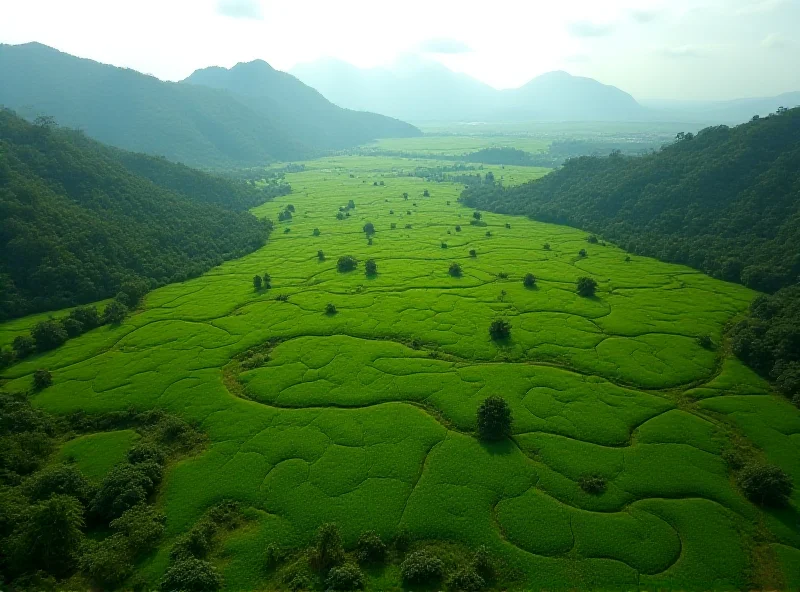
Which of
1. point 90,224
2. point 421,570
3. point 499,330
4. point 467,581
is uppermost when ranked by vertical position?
point 90,224

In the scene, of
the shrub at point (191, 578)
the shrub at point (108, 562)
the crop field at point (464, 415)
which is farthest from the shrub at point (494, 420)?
the shrub at point (108, 562)

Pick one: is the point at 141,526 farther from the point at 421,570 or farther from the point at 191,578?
the point at 421,570

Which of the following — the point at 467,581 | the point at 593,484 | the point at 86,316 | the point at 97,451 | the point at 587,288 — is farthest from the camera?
the point at 587,288

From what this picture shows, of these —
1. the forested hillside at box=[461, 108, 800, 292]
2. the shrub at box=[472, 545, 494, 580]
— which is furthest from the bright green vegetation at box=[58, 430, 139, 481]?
the forested hillside at box=[461, 108, 800, 292]

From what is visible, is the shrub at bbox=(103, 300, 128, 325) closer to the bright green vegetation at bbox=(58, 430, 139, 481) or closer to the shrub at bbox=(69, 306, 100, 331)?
the shrub at bbox=(69, 306, 100, 331)

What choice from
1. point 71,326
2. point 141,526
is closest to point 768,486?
point 141,526

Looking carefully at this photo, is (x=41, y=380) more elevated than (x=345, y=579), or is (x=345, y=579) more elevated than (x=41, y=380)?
(x=345, y=579)
